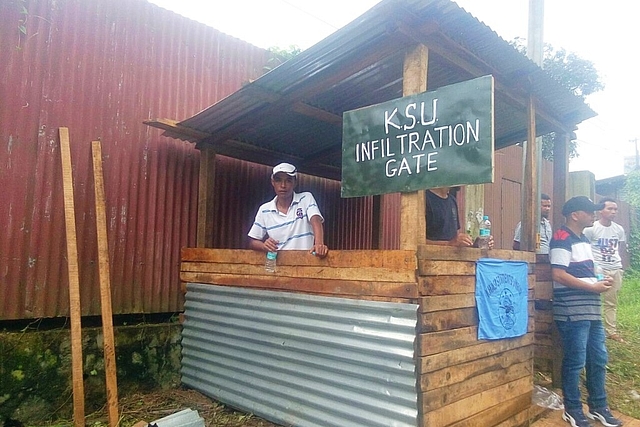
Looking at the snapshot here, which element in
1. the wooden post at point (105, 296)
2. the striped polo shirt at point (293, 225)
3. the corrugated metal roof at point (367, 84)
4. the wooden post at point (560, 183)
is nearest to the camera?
the corrugated metal roof at point (367, 84)

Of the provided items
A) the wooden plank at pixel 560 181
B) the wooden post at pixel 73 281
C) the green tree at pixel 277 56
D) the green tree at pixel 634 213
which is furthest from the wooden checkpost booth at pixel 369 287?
the green tree at pixel 634 213

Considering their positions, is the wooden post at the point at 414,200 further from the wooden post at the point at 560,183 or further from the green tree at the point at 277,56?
the green tree at the point at 277,56

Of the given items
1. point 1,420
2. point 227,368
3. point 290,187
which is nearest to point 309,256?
point 290,187

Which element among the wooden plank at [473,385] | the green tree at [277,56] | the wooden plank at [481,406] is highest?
the green tree at [277,56]

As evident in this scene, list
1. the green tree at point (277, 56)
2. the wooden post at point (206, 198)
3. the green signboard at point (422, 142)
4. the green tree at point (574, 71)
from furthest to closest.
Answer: the green tree at point (574, 71) < the green tree at point (277, 56) < the wooden post at point (206, 198) < the green signboard at point (422, 142)

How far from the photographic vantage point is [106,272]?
3914 millimetres

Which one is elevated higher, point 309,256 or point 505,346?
point 309,256

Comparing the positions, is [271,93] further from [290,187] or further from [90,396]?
[90,396]

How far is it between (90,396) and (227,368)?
4.04ft

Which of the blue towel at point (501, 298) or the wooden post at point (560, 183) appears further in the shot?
the wooden post at point (560, 183)

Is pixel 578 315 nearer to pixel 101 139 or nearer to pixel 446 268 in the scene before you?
pixel 446 268

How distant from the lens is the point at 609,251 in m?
6.38

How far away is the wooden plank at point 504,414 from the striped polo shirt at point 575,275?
784mm

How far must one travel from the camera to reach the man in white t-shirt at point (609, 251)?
6.29 meters
